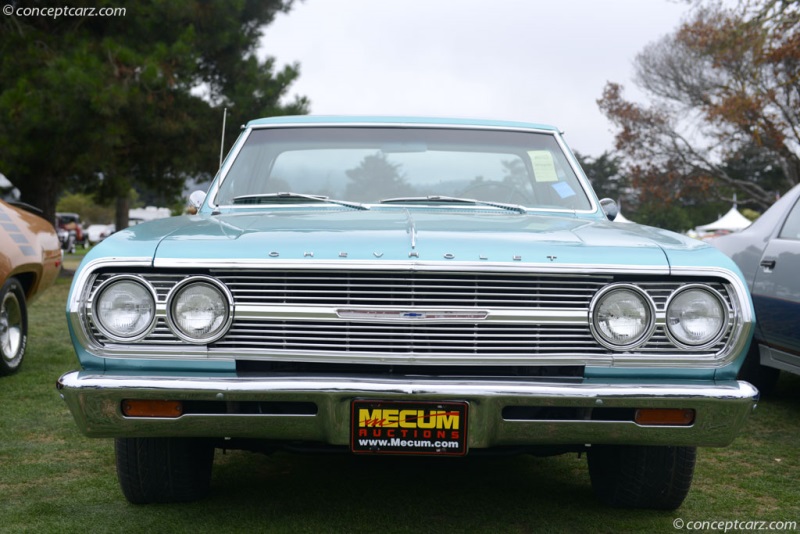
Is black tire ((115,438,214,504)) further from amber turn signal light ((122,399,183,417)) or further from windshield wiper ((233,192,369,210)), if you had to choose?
windshield wiper ((233,192,369,210))

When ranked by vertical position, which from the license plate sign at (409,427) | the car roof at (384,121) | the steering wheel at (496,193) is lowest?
the license plate sign at (409,427)

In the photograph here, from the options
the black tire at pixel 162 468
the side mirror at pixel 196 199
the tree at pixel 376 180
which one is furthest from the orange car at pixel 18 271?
the black tire at pixel 162 468

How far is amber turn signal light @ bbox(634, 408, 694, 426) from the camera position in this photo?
2.94 m

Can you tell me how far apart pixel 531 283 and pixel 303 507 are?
53.8 inches

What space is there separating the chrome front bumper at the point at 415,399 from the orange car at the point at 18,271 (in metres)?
3.82

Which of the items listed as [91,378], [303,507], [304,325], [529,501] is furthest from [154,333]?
[529,501]

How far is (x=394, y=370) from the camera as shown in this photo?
9.71 ft

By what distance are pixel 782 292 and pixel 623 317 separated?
260 centimetres

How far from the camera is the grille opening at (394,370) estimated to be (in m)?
2.95

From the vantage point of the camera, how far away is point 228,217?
144 inches

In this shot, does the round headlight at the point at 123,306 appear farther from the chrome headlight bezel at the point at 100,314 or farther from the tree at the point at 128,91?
the tree at the point at 128,91

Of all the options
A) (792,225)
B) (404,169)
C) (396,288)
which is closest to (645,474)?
(396,288)

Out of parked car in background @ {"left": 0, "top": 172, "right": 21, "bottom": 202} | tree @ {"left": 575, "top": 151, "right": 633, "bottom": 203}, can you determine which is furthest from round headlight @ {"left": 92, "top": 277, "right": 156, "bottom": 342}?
tree @ {"left": 575, "top": 151, "right": 633, "bottom": 203}

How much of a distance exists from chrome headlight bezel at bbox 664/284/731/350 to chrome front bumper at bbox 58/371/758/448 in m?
0.12
